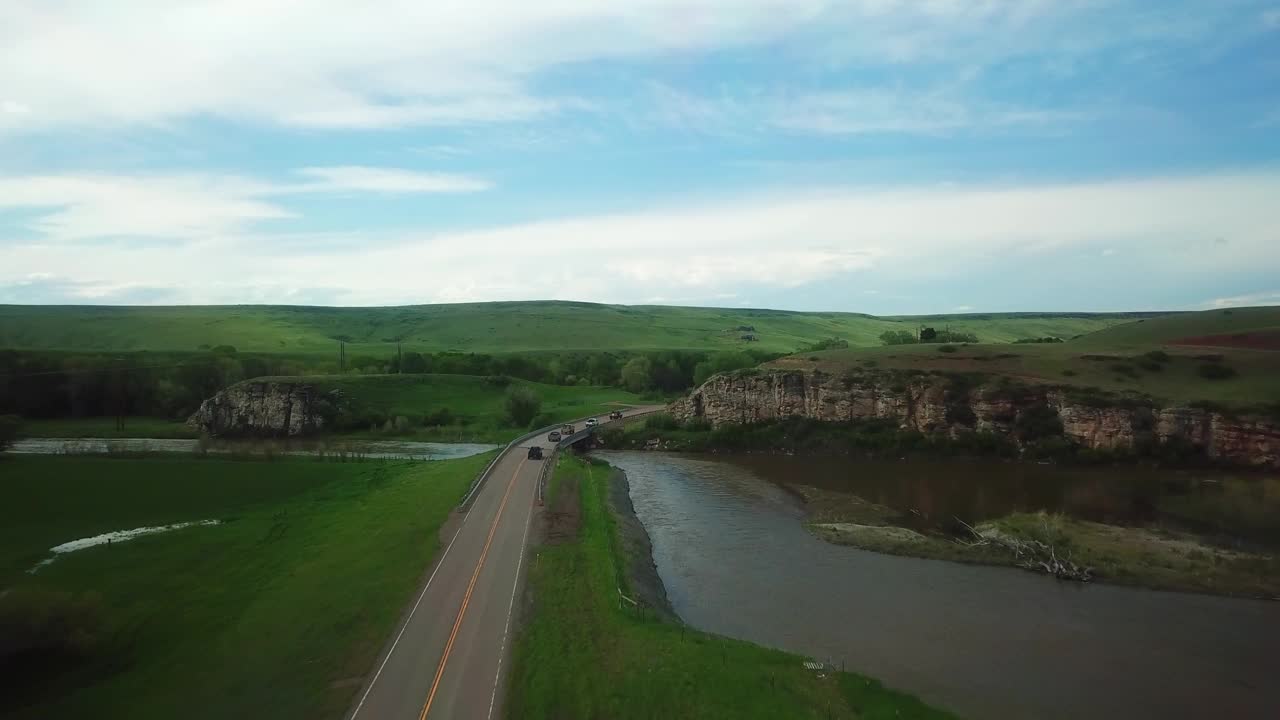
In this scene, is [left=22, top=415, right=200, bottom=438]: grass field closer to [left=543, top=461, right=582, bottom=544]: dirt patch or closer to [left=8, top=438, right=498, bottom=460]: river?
[left=8, top=438, right=498, bottom=460]: river

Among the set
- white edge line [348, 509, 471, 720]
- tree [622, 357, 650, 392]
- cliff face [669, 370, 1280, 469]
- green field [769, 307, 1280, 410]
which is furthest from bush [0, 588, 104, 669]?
tree [622, 357, 650, 392]

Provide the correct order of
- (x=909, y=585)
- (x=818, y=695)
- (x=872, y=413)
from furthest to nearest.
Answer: (x=872, y=413)
(x=909, y=585)
(x=818, y=695)

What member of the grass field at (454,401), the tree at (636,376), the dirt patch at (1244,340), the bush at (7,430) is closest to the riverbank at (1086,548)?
the dirt patch at (1244,340)

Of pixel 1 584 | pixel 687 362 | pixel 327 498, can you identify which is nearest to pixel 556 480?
pixel 327 498

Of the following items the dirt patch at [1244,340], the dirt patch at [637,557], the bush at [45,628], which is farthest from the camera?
the dirt patch at [1244,340]

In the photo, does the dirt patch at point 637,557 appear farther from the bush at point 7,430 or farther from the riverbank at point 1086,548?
the bush at point 7,430

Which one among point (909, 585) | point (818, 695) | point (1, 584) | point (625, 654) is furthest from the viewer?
point (909, 585)

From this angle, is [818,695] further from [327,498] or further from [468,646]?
[327,498]
